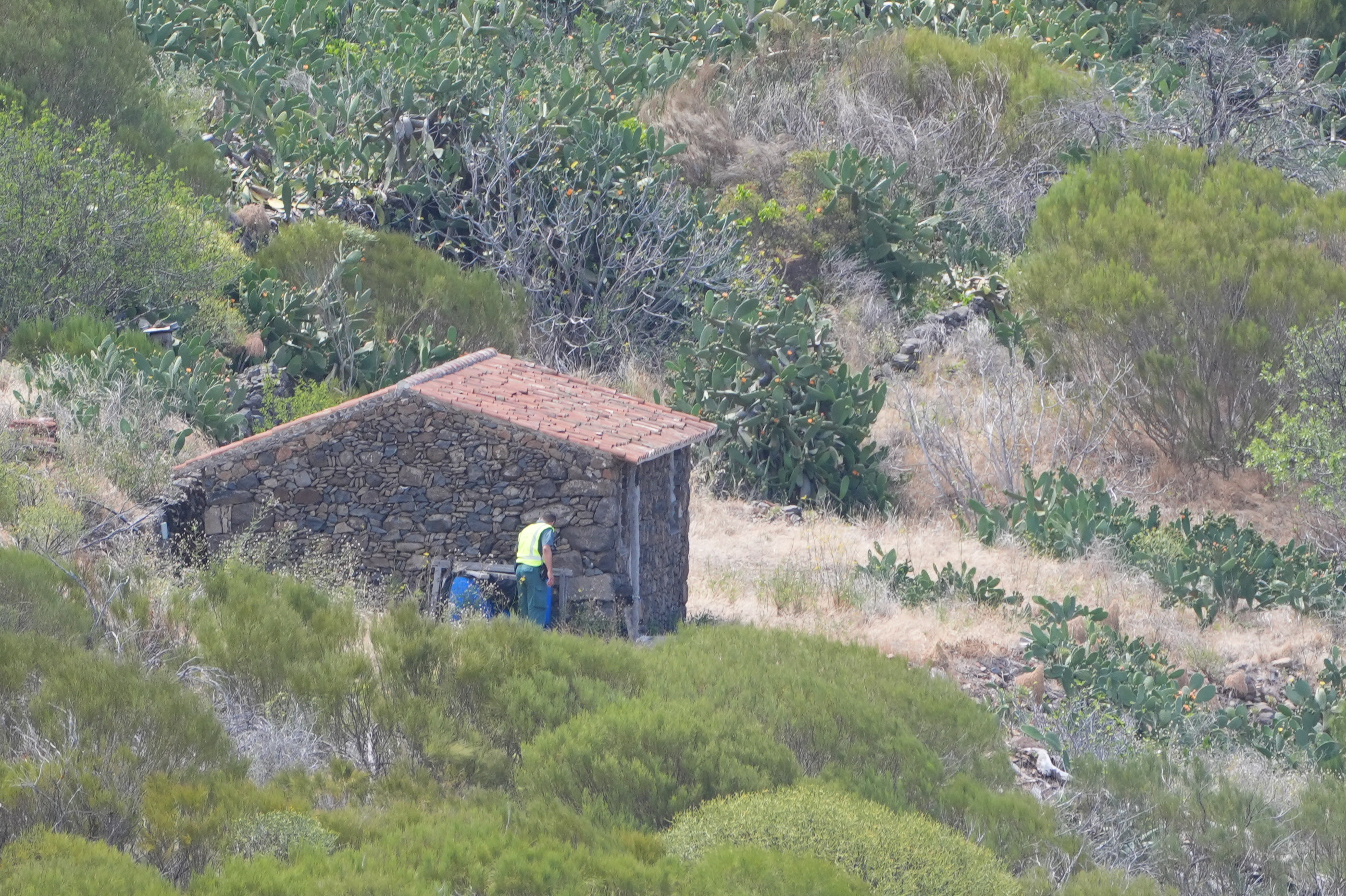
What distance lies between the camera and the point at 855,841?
8789 millimetres

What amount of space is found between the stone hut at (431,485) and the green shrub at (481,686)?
184 centimetres

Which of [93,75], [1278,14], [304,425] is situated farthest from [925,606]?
[1278,14]

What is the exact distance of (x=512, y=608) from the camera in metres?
12.6

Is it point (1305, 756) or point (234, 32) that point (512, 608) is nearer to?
point (1305, 756)

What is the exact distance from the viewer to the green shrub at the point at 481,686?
9977mm

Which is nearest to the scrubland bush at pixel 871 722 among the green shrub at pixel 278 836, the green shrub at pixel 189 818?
the green shrub at pixel 278 836

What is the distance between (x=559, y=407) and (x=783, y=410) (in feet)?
23.2

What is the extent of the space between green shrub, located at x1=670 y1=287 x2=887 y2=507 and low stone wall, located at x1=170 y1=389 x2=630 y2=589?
25.1 feet

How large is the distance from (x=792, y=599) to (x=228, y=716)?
6766 millimetres

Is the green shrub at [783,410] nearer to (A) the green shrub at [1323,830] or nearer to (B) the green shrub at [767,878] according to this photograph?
(A) the green shrub at [1323,830]

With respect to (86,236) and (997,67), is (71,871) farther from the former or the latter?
(997,67)


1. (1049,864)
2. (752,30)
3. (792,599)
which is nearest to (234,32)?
(752,30)

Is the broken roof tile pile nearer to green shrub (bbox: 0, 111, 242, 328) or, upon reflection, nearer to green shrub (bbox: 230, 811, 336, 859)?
green shrub (bbox: 230, 811, 336, 859)

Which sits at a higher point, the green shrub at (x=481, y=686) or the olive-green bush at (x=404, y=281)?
the olive-green bush at (x=404, y=281)
